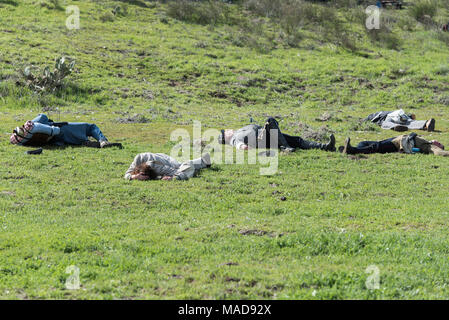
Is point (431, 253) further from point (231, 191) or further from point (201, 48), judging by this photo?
point (201, 48)

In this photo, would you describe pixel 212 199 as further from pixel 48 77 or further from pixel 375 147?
pixel 48 77

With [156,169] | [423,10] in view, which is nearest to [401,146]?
[156,169]

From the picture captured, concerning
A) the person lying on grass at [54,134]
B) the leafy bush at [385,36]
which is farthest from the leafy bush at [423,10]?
the person lying on grass at [54,134]

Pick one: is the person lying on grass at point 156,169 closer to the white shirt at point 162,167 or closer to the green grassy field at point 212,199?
the white shirt at point 162,167

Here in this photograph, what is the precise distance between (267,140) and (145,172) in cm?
421

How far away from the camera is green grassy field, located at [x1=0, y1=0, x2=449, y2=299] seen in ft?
17.6

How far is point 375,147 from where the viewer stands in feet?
43.6

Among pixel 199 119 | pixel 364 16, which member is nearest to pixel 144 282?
pixel 199 119

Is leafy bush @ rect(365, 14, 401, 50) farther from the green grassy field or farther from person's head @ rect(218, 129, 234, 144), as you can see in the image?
person's head @ rect(218, 129, 234, 144)

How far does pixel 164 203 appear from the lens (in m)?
8.69

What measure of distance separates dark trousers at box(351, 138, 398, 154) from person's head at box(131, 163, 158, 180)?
5674 millimetres

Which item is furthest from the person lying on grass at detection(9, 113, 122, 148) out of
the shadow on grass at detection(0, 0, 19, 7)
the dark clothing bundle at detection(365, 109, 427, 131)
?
the shadow on grass at detection(0, 0, 19, 7)

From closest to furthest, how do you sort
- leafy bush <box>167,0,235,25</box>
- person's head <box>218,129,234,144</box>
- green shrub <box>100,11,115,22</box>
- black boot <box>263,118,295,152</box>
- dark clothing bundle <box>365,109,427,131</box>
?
black boot <box>263,118,295,152</box>, person's head <box>218,129,234,144</box>, dark clothing bundle <box>365,109,427,131</box>, green shrub <box>100,11,115,22</box>, leafy bush <box>167,0,235,25</box>

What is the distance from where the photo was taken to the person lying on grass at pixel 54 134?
496 inches
